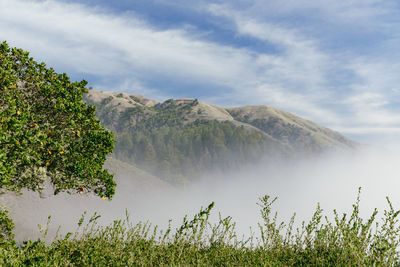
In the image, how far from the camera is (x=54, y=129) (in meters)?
15.9

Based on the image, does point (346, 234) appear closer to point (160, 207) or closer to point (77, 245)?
point (77, 245)

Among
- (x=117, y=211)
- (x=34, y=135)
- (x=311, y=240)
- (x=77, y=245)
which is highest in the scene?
(x=34, y=135)

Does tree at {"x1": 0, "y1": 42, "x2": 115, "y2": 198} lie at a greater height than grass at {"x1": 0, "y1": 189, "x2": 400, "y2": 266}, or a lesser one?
greater

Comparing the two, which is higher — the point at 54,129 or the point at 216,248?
the point at 54,129

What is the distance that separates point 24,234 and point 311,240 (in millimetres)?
36677

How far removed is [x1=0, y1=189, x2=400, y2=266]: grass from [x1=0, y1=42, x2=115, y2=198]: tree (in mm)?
6961

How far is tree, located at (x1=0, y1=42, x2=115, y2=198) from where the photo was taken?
14.5 metres

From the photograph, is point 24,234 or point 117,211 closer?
point 24,234

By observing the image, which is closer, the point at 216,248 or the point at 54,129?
the point at 216,248

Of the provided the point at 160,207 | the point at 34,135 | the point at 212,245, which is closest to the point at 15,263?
the point at 212,245

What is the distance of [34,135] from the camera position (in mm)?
13523

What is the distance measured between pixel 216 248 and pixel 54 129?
1079 centimetres

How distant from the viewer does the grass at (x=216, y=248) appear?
629 cm

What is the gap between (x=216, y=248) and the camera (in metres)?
8.70
